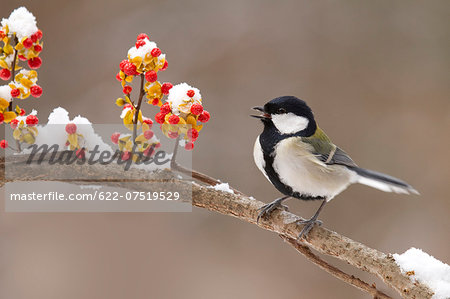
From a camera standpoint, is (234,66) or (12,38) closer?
(12,38)

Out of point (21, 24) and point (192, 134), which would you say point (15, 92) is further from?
point (192, 134)

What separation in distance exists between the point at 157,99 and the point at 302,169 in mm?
283

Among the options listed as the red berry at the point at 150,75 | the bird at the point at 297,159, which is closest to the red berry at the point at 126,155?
the red berry at the point at 150,75

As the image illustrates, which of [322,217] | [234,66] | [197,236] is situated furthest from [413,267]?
[234,66]

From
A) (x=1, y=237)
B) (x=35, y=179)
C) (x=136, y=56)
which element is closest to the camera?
(x=136, y=56)

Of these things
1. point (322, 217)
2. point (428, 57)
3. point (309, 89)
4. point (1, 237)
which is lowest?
point (1, 237)

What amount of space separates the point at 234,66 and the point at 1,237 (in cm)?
98

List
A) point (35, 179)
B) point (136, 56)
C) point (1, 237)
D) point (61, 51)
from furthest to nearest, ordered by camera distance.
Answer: point (61, 51)
point (1, 237)
point (35, 179)
point (136, 56)

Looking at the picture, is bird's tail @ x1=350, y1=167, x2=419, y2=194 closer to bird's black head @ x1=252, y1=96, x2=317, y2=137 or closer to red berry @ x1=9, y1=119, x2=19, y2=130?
bird's black head @ x1=252, y1=96, x2=317, y2=137

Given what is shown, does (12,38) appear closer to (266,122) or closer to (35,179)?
(35,179)

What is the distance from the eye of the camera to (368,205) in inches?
66.9

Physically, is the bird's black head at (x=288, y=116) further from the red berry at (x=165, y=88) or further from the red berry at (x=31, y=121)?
the red berry at (x=31, y=121)

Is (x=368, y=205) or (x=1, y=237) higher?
(x=368, y=205)

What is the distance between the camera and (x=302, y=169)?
0.83m
